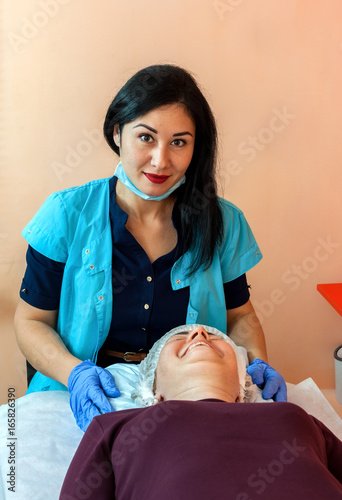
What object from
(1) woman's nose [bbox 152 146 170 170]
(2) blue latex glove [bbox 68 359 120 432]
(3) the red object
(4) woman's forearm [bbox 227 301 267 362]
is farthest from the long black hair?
(3) the red object

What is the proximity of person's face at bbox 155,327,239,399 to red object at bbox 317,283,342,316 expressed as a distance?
73 cm

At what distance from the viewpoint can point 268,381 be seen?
5.01 ft

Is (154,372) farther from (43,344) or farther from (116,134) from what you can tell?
(116,134)

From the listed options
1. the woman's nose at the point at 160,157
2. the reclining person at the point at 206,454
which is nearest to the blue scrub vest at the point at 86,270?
the woman's nose at the point at 160,157

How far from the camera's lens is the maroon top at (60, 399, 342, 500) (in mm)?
1061

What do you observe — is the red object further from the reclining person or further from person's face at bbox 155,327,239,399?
the reclining person

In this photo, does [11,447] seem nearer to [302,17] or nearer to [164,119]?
[164,119]

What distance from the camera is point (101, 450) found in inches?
47.0

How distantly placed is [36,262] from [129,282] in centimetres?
27

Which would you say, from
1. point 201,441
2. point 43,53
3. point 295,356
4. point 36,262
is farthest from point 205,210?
point 295,356

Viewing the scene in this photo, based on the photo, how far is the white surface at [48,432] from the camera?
4.11 ft

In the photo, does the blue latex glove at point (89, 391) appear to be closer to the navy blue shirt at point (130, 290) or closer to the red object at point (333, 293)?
the navy blue shirt at point (130, 290)

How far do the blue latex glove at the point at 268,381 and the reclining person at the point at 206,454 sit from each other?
18 centimetres

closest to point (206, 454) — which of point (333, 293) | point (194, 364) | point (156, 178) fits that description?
point (194, 364)
